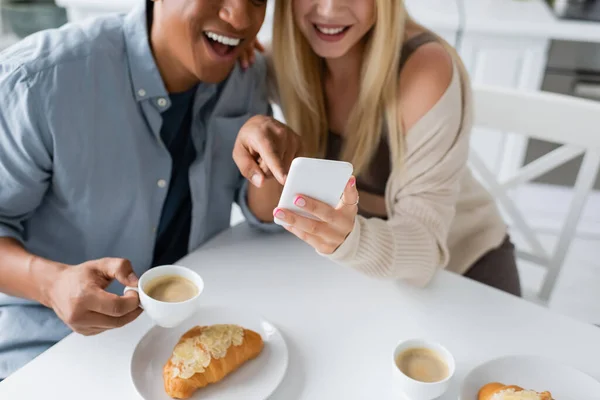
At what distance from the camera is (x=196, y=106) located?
1194 mm

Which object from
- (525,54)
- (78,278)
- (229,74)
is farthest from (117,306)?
(525,54)

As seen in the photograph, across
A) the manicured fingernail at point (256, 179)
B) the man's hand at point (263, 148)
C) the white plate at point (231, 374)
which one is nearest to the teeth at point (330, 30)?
the man's hand at point (263, 148)

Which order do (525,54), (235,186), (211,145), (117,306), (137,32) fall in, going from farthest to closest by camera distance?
(525,54), (235,186), (211,145), (137,32), (117,306)

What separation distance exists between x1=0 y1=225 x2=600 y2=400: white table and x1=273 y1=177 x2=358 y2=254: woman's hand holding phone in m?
0.12

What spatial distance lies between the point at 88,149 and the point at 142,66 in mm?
181

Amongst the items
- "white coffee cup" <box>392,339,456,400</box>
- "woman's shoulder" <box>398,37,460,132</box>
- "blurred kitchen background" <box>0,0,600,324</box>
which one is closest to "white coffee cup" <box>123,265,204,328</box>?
"white coffee cup" <box>392,339,456,400</box>

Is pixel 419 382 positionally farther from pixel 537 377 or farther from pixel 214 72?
pixel 214 72

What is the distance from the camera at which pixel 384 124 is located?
122 centimetres

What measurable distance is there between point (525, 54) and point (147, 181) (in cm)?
165

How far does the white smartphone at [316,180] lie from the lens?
2.52 feet

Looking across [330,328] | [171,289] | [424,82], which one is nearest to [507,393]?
[330,328]

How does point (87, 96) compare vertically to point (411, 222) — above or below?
above

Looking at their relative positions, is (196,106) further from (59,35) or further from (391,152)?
(391,152)

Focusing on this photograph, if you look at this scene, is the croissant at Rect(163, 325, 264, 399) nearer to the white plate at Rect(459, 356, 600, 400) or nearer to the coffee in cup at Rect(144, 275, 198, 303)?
the coffee in cup at Rect(144, 275, 198, 303)
